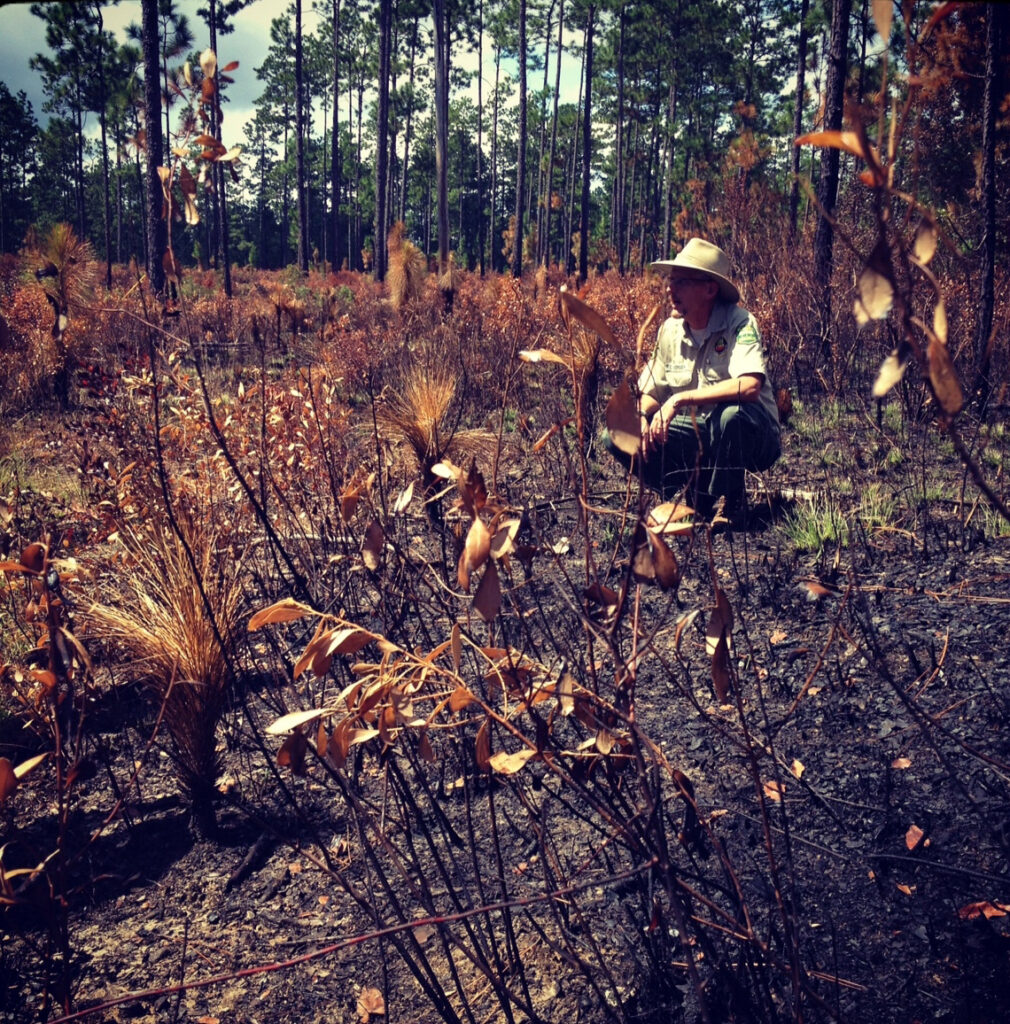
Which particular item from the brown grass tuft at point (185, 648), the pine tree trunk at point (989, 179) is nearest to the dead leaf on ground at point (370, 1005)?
the brown grass tuft at point (185, 648)

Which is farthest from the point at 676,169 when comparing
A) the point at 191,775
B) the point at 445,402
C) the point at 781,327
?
the point at 191,775

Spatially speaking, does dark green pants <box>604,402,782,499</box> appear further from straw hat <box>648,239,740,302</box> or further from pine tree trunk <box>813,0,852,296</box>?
pine tree trunk <box>813,0,852,296</box>

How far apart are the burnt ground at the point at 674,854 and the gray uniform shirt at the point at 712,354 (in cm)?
101

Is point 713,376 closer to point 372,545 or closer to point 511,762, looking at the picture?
point 372,545

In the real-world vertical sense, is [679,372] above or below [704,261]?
below

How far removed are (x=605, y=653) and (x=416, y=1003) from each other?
3.26ft

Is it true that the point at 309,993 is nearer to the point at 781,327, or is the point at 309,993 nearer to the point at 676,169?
the point at 781,327

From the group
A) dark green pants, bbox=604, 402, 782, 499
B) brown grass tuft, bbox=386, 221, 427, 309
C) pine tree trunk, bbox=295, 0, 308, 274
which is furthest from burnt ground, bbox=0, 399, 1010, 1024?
pine tree trunk, bbox=295, 0, 308, 274

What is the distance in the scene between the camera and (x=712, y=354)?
11.2 feet

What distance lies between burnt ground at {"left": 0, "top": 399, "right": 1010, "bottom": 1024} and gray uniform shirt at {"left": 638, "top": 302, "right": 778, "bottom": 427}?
3.33ft

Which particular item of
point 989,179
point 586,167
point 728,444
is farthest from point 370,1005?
point 586,167

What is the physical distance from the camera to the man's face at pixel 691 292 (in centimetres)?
325

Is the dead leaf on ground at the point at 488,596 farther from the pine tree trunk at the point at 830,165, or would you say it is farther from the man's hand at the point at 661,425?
the pine tree trunk at the point at 830,165

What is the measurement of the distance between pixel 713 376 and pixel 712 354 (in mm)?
112
